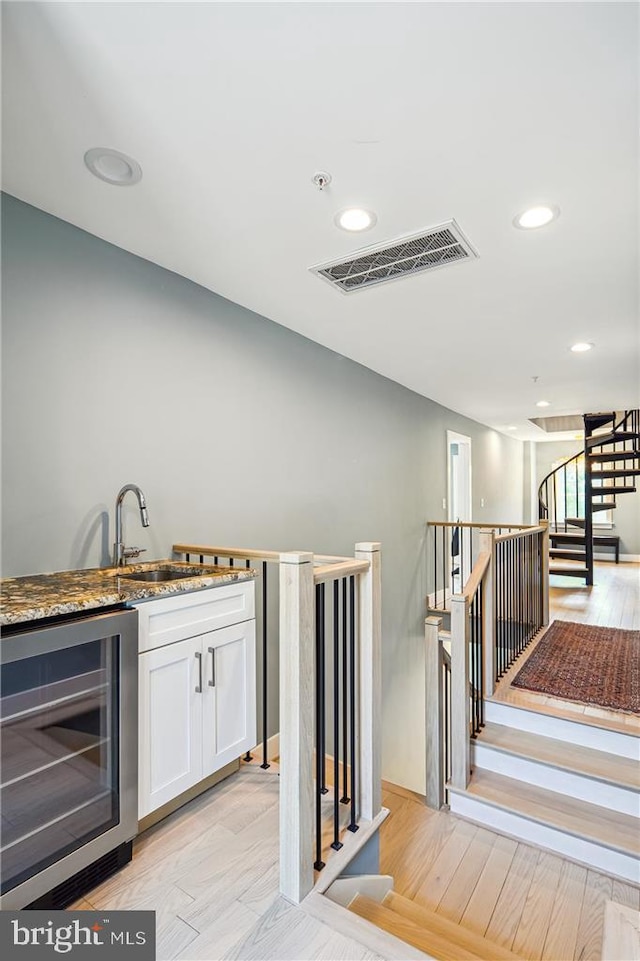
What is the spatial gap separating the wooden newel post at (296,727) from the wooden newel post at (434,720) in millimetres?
1467

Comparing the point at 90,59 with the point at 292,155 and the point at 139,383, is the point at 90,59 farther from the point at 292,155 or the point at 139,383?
the point at 139,383

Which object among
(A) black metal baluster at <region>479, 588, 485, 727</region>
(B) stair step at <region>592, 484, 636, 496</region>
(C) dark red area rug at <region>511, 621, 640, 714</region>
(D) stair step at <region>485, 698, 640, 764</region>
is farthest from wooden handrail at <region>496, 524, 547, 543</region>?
(B) stair step at <region>592, 484, 636, 496</region>

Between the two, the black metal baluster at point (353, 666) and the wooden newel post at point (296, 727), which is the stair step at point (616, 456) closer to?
the black metal baluster at point (353, 666)

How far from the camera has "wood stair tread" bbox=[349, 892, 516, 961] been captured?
1451 mm

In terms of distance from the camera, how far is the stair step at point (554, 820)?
2262 mm

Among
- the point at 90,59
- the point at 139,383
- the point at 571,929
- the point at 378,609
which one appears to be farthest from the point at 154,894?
the point at 90,59

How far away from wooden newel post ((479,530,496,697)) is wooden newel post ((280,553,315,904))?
6.56ft

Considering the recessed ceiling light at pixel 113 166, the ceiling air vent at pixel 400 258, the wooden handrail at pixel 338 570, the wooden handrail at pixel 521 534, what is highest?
the recessed ceiling light at pixel 113 166

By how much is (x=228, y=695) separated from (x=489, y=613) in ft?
6.30

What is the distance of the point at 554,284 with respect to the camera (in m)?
2.75

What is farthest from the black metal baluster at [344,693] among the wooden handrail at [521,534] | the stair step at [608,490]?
the stair step at [608,490]

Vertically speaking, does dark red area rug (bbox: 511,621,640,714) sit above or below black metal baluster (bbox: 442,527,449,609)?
below

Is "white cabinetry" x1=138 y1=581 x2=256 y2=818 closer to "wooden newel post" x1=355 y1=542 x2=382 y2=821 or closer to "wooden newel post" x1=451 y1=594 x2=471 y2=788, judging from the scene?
"wooden newel post" x1=355 y1=542 x2=382 y2=821

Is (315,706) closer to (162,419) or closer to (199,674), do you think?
(199,674)
